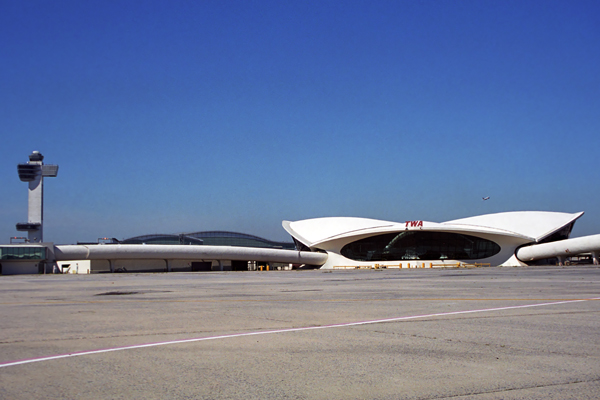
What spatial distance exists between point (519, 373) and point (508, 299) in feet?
31.3

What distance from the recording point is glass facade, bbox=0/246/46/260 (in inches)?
2899

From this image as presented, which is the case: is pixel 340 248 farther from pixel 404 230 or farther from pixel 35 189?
pixel 35 189

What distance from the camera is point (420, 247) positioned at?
9919 cm

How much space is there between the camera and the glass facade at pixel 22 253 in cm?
7362

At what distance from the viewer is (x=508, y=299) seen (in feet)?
47.9

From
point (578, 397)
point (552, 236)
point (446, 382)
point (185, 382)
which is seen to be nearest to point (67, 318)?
point (185, 382)

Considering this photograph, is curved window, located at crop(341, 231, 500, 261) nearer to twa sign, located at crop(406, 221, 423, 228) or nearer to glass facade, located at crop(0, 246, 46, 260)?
twa sign, located at crop(406, 221, 423, 228)

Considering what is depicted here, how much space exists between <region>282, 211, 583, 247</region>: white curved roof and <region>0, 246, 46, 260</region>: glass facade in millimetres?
49737

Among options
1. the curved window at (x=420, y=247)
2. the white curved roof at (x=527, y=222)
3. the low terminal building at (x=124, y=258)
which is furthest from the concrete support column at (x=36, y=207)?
the white curved roof at (x=527, y=222)

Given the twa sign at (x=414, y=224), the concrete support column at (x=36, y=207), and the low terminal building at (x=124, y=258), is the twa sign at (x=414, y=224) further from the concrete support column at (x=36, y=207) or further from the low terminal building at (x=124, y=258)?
the concrete support column at (x=36, y=207)

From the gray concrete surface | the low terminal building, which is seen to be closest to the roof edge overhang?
the low terminal building

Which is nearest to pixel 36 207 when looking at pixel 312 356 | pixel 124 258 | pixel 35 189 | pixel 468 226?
pixel 35 189

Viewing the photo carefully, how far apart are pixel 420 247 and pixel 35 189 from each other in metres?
83.3

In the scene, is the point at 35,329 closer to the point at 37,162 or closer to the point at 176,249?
the point at 176,249
